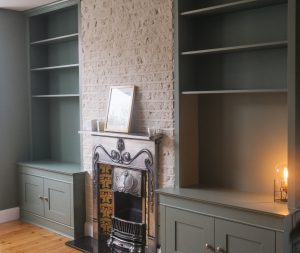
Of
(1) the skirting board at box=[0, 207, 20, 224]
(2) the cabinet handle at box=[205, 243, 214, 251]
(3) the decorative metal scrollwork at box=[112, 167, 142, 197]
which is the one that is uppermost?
(3) the decorative metal scrollwork at box=[112, 167, 142, 197]

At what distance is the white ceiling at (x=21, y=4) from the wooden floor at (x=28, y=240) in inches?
108

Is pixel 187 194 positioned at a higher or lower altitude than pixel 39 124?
lower

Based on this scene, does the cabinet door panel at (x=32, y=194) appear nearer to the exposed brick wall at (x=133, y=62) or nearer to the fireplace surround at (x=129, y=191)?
the exposed brick wall at (x=133, y=62)

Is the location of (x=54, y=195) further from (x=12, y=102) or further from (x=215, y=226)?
(x=215, y=226)

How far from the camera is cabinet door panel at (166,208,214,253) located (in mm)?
3291

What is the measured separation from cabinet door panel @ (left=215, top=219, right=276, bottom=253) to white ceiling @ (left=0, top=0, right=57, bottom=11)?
3395 millimetres

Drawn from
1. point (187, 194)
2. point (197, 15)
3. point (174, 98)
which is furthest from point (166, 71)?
point (187, 194)

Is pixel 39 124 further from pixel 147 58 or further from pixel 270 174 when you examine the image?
pixel 270 174

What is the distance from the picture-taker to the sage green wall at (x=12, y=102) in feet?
17.4

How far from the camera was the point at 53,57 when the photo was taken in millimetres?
5535

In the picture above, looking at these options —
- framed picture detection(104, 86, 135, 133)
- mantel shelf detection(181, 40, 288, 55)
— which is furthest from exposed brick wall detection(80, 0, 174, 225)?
mantel shelf detection(181, 40, 288, 55)

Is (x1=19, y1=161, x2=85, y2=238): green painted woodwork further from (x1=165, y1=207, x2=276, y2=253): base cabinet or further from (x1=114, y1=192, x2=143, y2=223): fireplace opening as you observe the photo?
(x1=165, y1=207, x2=276, y2=253): base cabinet

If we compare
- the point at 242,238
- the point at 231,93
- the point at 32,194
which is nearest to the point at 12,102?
the point at 32,194

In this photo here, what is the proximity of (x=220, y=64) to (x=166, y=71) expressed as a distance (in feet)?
1.63
